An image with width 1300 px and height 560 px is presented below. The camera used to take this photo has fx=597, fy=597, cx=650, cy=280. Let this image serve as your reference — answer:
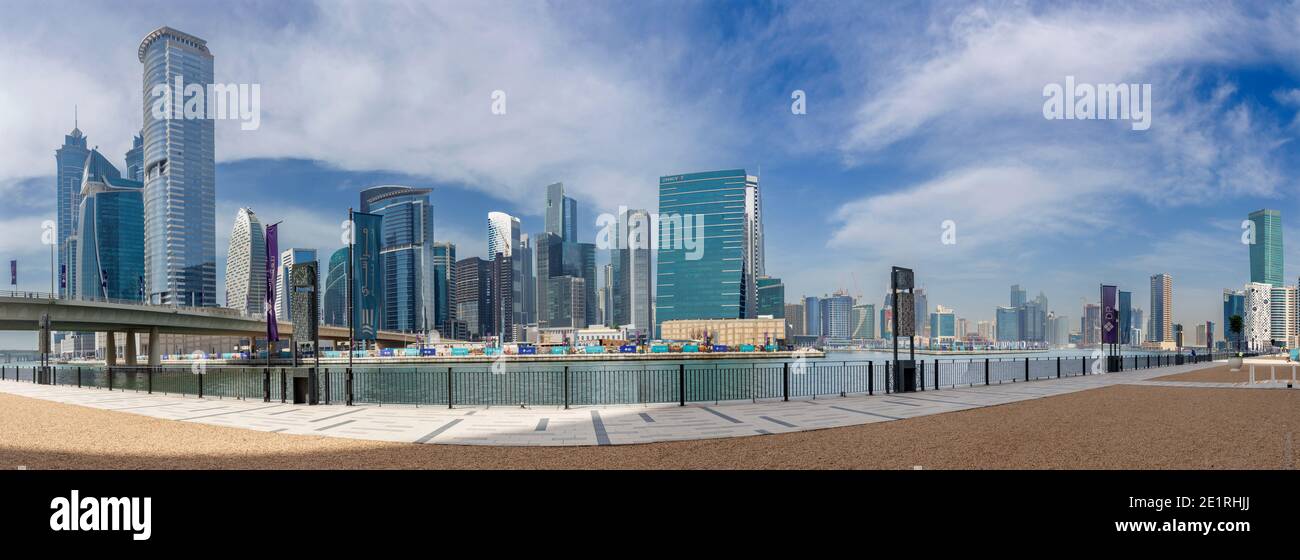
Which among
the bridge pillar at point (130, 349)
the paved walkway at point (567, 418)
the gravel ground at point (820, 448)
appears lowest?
the bridge pillar at point (130, 349)

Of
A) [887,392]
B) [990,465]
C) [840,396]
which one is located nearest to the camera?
[990,465]

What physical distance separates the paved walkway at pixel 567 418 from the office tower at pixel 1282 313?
18943cm

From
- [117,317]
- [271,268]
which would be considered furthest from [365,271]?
[271,268]

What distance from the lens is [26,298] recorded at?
48.0 metres

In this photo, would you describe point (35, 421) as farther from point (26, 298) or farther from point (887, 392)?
point (26, 298)

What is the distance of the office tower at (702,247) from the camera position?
181 m

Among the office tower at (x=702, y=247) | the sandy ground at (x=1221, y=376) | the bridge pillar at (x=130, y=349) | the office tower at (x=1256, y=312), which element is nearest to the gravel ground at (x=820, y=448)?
the sandy ground at (x=1221, y=376)

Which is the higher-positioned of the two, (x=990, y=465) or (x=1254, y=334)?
(x=990, y=465)

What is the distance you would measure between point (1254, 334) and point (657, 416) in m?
165

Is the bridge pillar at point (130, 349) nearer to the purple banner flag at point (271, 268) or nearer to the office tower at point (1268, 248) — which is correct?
the purple banner flag at point (271, 268)

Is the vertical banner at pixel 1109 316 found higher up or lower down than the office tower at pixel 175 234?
lower down

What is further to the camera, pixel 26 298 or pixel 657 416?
pixel 26 298
